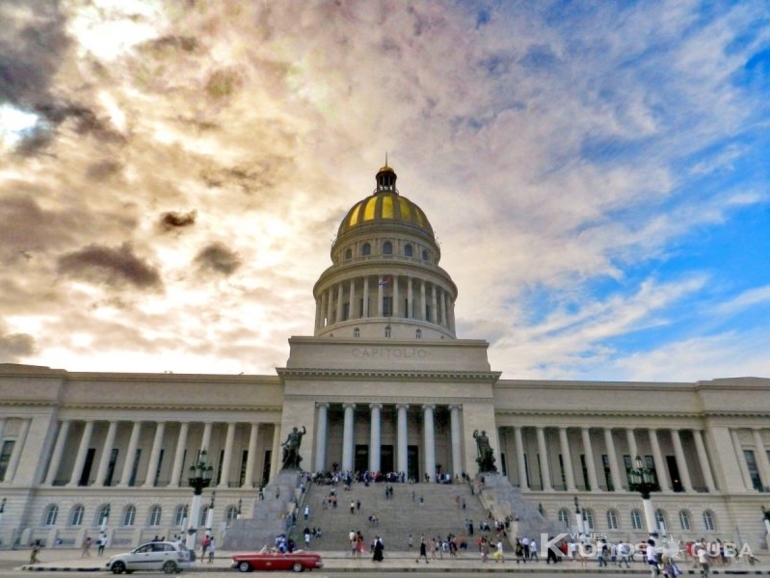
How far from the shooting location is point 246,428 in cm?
5125

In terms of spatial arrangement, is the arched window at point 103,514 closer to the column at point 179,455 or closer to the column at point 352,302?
the column at point 179,455

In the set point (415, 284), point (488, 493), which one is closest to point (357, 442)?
point (488, 493)

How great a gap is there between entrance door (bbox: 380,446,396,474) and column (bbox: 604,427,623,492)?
21274mm

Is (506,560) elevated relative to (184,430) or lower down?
lower down

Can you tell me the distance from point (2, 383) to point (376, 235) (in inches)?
1714

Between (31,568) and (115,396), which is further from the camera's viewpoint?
(115,396)

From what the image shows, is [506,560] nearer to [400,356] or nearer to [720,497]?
[400,356]

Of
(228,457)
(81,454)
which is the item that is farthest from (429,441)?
(81,454)

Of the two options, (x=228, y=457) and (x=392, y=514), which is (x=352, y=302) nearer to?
(x=228, y=457)

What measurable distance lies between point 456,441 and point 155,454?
28255 mm

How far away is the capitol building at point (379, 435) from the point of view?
4531 centimetres

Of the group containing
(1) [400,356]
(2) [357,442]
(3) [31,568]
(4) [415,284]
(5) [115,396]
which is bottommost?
(3) [31,568]

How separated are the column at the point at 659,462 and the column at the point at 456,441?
20073mm

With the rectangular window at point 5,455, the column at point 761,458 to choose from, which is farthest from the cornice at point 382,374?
the column at point 761,458
